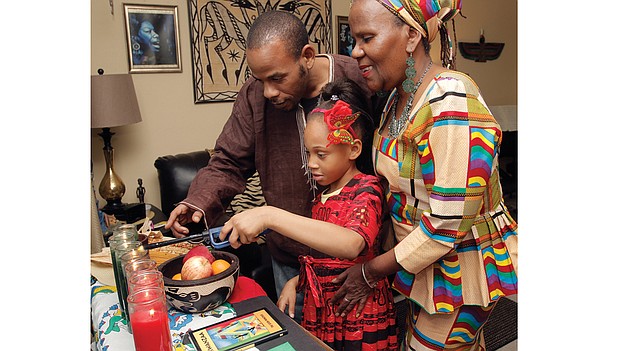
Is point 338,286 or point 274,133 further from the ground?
point 274,133

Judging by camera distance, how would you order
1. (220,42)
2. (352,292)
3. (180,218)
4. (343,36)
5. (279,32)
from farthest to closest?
(343,36) → (220,42) → (180,218) → (279,32) → (352,292)

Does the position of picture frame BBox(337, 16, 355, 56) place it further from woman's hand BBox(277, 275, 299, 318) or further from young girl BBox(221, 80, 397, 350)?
woman's hand BBox(277, 275, 299, 318)

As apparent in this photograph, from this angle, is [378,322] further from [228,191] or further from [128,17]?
[128,17]

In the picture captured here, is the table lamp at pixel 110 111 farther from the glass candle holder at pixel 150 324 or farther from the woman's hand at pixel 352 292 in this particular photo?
the glass candle holder at pixel 150 324

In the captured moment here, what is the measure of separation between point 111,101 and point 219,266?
2.23 metres

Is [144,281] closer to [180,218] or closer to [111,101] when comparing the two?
[180,218]

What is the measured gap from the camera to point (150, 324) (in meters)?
0.85

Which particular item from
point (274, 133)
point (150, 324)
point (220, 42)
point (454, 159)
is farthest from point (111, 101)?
point (454, 159)

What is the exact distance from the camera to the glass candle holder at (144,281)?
0.92 m

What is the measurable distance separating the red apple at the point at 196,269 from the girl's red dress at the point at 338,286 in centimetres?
35

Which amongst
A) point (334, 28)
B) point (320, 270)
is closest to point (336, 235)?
point (320, 270)

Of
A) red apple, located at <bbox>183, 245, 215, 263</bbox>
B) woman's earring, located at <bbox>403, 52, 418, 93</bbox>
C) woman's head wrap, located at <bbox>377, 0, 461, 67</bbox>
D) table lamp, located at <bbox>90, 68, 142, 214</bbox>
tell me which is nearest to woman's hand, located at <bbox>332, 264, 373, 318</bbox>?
red apple, located at <bbox>183, 245, 215, 263</bbox>

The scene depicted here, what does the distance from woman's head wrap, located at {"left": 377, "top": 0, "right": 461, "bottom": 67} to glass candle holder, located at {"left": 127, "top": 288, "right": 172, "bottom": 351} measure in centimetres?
85

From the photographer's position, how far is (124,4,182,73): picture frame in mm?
3413
